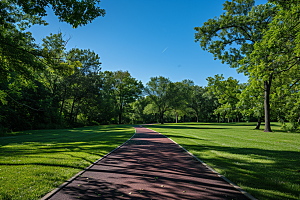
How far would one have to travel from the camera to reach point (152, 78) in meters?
59.7

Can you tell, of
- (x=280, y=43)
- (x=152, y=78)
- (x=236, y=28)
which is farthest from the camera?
(x=152, y=78)

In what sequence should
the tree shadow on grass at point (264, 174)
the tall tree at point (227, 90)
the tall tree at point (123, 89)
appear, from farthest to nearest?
the tall tree at point (123, 89)
the tall tree at point (227, 90)
the tree shadow on grass at point (264, 174)

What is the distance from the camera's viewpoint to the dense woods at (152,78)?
968 centimetres

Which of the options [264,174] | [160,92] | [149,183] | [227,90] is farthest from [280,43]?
[160,92]

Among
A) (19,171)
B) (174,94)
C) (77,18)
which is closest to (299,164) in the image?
(19,171)

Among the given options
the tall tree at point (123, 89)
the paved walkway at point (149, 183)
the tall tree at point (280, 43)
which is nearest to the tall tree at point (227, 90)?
the tall tree at point (280, 43)

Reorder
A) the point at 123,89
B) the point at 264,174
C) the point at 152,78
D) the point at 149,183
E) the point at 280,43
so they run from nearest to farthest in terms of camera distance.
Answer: the point at 149,183 → the point at 264,174 → the point at 280,43 → the point at 123,89 → the point at 152,78

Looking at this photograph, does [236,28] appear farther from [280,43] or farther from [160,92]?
[160,92]

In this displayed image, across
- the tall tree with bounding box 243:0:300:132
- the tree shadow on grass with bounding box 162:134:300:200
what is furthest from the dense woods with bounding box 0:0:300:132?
the tree shadow on grass with bounding box 162:134:300:200

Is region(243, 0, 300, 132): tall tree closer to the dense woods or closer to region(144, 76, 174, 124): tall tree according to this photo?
the dense woods

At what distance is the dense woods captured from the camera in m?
9.68

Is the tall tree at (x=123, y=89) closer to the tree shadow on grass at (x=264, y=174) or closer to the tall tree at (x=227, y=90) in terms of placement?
the tall tree at (x=227, y=90)

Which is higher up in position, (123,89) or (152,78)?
(152,78)

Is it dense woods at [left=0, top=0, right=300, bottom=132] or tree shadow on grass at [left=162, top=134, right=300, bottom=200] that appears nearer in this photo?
tree shadow on grass at [left=162, top=134, right=300, bottom=200]
